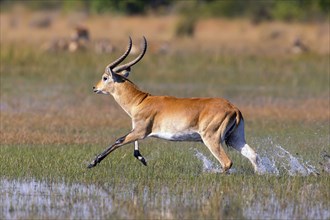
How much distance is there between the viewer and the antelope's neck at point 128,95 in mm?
11930

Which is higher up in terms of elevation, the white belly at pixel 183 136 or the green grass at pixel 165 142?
the white belly at pixel 183 136

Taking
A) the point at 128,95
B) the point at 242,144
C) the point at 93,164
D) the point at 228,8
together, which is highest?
the point at 128,95

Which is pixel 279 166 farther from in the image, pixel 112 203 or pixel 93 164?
pixel 112 203

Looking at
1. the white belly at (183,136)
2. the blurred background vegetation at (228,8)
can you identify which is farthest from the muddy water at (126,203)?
the blurred background vegetation at (228,8)

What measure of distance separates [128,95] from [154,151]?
1.64 m

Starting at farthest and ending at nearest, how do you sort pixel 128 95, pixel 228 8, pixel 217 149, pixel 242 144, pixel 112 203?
pixel 228 8, pixel 128 95, pixel 242 144, pixel 217 149, pixel 112 203

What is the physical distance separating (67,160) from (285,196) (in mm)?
3385

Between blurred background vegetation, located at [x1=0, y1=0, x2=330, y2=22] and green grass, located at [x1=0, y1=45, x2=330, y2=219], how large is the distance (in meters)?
11.2

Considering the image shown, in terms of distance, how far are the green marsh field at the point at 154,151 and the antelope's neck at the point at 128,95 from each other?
769 mm

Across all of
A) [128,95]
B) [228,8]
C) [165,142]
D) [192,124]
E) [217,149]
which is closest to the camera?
[217,149]

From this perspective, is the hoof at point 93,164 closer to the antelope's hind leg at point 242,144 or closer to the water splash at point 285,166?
the antelope's hind leg at point 242,144

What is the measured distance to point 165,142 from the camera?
1482cm

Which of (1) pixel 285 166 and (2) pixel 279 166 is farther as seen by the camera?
(2) pixel 279 166

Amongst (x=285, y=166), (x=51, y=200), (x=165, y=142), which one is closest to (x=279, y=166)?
(x=285, y=166)
